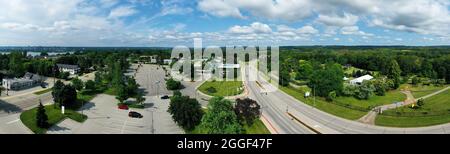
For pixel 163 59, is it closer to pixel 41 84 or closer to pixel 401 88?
pixel 41 84

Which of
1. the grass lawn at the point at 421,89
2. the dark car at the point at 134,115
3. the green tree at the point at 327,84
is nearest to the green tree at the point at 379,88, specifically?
the grass lawn at the point at 421,89

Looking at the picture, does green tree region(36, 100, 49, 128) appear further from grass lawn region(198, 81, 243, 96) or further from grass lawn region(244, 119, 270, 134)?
grass lawn region(198, 81, 243, 96)

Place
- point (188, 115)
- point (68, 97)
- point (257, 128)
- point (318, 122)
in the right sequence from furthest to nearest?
point (68, 97) → point (318, 122) → point (257, 128) → point (188, 115)

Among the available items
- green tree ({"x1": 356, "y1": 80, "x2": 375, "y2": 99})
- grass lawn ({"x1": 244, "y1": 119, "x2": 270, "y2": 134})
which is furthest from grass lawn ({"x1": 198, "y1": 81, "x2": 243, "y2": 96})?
green tree ({"x1": 356, "y1": 80, "x2": 375, "y2": 99})

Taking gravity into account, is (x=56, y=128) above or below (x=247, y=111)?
below

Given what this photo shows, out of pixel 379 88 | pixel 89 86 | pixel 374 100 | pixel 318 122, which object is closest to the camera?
pixel 318 122

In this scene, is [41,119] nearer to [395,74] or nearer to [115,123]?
[115,123]

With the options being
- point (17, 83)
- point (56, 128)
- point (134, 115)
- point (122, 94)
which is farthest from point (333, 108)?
point (17, 83)
